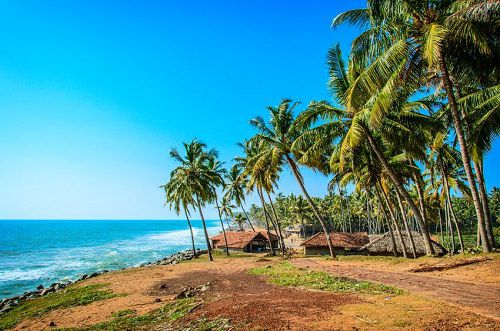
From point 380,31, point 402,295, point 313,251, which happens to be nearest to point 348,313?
point 402,295

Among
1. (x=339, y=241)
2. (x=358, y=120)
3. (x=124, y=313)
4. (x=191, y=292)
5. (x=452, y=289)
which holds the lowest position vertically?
(x=124, y=313)

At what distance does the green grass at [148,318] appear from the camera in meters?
10.7

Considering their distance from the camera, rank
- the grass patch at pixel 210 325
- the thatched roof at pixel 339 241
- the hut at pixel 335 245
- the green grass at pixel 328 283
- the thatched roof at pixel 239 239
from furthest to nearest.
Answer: the thatched roof at pixel 239 239, the thatched roof at pixel 339 241, the hut at pixel 335 245, the green grass at pixel 328 283, the grass patch at pixel 210 325

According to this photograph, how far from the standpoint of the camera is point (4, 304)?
826 inches

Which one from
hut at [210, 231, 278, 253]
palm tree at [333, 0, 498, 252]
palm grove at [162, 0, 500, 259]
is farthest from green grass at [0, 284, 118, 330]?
hut at [210, 231, 278, 253]

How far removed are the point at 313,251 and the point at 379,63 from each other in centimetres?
2754

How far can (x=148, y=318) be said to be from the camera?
1147 centimetres

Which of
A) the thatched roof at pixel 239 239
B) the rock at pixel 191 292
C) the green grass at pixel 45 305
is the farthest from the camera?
the thatched roof at pixel 239 239

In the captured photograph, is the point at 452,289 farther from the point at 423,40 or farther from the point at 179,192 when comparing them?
the point at 179,192

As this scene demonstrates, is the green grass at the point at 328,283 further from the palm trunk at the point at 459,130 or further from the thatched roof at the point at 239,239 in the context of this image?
the thatched roof at the point at 239,239

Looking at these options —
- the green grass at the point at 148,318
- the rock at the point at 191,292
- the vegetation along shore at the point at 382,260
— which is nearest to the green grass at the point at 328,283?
the vegetation along shore at the point at 382,260

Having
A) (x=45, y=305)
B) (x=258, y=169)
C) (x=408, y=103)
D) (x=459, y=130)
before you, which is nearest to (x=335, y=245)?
(x=258, y=169)

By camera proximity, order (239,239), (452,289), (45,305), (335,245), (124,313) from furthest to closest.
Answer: (239,239)
(335,245)
(45,305)
(124,313)
(452,289)

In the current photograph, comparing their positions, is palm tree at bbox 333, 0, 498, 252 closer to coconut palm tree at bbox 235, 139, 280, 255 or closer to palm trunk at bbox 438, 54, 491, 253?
palm trunk at bbox 438, 54, 491, 253
